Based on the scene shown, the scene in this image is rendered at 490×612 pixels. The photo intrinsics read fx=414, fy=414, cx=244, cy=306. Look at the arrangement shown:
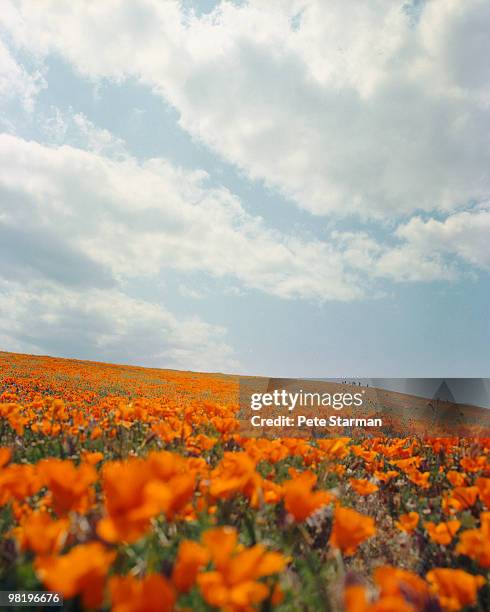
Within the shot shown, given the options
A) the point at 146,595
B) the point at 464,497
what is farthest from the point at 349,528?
the point at 464,497

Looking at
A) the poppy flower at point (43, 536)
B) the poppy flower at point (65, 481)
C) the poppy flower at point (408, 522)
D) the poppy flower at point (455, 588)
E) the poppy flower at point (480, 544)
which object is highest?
the poppy flower at point (65, 481)

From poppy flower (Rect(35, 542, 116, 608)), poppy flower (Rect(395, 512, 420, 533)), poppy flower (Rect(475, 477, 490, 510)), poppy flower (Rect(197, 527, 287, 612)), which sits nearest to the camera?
poppy flower (Rect(35, 542, 116, 608))

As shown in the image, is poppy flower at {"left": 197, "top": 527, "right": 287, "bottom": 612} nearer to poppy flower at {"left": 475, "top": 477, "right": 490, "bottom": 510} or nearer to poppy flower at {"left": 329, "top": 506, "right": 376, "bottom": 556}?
poppy flower at {"left": 329, "top": 506, "right": 376, "bottom": 556}

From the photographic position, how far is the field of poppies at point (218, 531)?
1346 millimetres

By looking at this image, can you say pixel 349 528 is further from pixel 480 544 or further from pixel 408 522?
pixel 408 522

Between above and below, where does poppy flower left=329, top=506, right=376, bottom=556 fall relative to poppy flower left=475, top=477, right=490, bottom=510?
below

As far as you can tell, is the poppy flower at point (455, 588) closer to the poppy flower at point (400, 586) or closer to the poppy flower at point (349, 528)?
the poppy flower at point (400, 586)

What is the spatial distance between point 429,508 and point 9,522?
3.68 metres

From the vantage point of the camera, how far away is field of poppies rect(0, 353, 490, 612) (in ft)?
4.42

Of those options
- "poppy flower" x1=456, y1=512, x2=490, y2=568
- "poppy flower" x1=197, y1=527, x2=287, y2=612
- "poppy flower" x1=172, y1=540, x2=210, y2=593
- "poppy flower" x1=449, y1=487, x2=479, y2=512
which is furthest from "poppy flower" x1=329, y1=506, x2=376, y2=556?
"poppy flower" x1=449, y1=487, x2=479, y2=512

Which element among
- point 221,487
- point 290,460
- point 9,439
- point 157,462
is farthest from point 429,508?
point 9,439

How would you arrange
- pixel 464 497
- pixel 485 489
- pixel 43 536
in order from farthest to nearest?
1. pixel 464 497
2. pixel 485 489
3. pixel 43 536

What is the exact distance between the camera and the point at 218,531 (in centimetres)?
141

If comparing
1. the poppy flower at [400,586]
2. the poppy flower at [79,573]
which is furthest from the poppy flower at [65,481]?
the poppy flower at [400,586]
